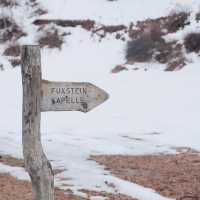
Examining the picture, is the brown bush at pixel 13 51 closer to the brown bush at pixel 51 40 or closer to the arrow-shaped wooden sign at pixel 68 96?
the brown bush at pixel 51 40

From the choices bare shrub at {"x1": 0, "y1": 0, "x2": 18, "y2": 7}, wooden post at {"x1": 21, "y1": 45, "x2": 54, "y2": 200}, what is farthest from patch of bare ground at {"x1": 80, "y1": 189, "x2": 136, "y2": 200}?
bare shrub at {"x1": 0, "y1": 0, "x2": 18, "y2": 7}

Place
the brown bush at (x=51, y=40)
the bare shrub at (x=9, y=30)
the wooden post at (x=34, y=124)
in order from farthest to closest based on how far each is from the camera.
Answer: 1. the bare shrub at (x=9, y=30)
2. the brown bush at (x=51, y=40)
3. the wooden post at (x=34, y=124)

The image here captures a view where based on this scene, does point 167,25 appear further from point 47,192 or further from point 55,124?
point 47,192

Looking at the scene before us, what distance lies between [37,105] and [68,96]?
255 millimetres

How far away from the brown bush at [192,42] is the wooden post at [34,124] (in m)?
19.5

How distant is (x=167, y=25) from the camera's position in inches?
1030

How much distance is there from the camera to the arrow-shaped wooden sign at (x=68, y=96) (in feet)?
16.0

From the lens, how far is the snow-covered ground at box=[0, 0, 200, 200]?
1192 centimetres

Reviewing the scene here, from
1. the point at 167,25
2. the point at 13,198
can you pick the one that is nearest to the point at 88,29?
the point at 167,25

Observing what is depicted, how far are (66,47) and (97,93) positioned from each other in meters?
21.8

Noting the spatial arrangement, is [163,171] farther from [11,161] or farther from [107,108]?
[107,108]

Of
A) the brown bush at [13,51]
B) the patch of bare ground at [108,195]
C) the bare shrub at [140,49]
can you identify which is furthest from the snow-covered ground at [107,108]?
the brown bush at [13,51]

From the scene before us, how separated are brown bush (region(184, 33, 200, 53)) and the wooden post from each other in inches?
767

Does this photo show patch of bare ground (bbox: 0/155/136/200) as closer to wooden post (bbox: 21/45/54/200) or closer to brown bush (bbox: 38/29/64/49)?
wooden post (bbox: 21/45/54/200)
